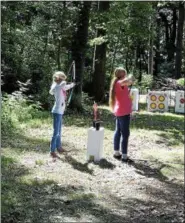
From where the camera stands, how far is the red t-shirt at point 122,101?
1984 mm

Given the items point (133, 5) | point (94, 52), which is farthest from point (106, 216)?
point (94, 52)

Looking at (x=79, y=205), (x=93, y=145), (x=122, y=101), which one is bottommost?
(x=79, y=205)

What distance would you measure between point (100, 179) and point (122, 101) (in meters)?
0.40

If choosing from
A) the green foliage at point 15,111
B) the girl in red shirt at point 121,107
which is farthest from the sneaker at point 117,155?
the green foliage at point 15,111

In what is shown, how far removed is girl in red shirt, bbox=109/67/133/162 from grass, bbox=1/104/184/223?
7 cm

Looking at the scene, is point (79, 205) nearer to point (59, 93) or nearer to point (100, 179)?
point (100, 179)

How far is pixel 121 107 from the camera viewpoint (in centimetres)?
213

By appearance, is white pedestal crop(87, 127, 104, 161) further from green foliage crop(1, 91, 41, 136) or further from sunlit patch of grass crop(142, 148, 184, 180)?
sunlit patch of grass crop(142, 148, 184, 180)

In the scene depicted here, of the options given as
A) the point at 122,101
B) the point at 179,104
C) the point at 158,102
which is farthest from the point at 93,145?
the point at 179,104

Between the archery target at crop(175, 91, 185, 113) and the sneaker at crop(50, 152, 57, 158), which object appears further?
the sneaker at crop(50, 152, 57, 158)

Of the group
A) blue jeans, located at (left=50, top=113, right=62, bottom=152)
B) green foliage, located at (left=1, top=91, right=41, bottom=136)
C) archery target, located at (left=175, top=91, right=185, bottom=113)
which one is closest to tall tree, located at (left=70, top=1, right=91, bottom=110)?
green foliage, located at (left=1, top=91, right=41, bottom=136)

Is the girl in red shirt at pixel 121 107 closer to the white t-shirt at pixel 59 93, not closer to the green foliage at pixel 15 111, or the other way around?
the white t-shirt at pixel 59 93

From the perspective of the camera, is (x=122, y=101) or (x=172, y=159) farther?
(x=122, y=101)

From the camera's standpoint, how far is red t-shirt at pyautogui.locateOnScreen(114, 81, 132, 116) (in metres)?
1.98
